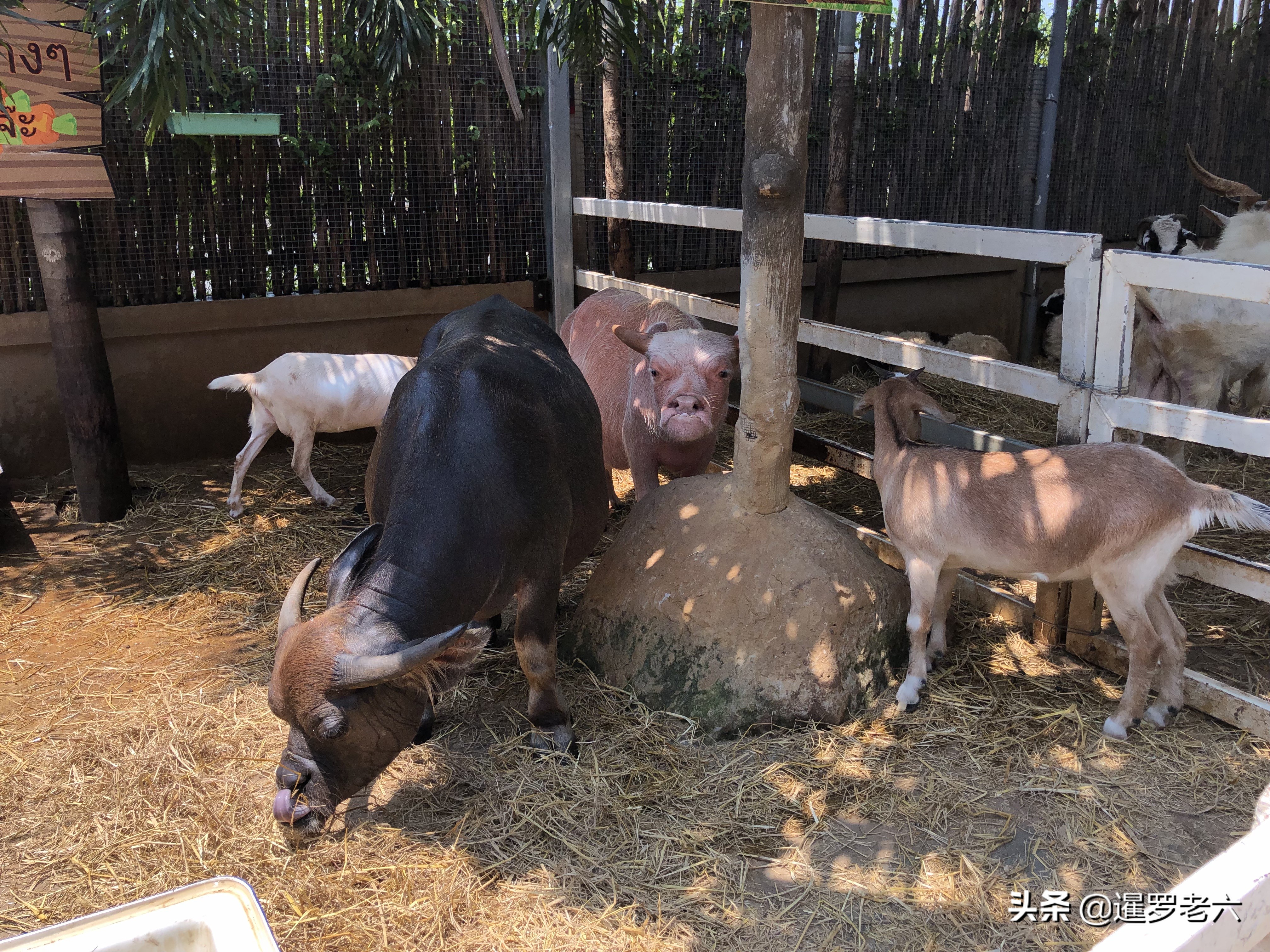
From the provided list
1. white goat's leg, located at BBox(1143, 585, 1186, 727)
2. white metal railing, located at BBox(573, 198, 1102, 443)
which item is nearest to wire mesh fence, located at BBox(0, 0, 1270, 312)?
white metal railing, located at BBox(573, 198, 1102, 443)

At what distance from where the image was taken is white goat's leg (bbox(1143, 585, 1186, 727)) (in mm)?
3385

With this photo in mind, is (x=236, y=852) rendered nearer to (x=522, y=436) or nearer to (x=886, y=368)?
(x=522, y=436)

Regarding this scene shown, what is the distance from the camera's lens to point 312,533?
543 centimetres

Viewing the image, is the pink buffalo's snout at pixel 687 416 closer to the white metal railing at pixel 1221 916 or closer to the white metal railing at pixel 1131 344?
the white metal railing at pixel 1131 344

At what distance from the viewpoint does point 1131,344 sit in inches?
133

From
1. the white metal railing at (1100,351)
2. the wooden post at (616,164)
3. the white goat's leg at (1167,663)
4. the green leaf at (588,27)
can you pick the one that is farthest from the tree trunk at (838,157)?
the white goat's leg at (1167,663)

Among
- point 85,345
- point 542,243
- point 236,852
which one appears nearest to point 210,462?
point 85,345

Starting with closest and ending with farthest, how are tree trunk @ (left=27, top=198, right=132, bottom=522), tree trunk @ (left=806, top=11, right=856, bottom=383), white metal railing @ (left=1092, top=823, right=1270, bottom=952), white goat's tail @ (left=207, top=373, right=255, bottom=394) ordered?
white metal railing @ (left=1092, top=823, right=1270, bottom=952), tree trunk @ (left=27, top=198, right=132, bottom=522), white goat's tail @ (left=207, top=373, right=255, bottom=394), tree trunk @ (left=806, top=11, right=856, bottom=383)

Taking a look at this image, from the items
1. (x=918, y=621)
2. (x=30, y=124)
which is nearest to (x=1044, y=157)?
(x=918, y=621)

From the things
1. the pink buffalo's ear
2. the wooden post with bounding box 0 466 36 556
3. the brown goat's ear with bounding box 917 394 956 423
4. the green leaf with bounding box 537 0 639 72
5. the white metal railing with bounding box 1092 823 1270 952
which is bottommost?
the wooden post with bounding box 0 466 36 556

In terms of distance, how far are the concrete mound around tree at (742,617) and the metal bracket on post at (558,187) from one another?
3.21 meters

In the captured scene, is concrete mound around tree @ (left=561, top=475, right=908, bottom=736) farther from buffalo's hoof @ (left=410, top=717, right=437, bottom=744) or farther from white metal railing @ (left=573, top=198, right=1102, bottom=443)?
white metal railing @ (left=573, top=198, right=1102, bottom=443)

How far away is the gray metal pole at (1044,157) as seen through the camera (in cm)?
813

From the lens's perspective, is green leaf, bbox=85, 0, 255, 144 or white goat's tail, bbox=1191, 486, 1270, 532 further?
white goat's tail, bbox=1191, 486, 1270, 532
